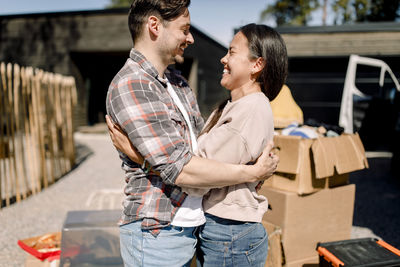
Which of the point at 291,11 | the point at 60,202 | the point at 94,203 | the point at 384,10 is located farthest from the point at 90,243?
the point at 291,11

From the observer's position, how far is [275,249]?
2580 millimetres

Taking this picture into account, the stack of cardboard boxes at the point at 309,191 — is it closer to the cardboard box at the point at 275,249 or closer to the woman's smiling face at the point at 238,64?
the cardboard box at the point at 275,249

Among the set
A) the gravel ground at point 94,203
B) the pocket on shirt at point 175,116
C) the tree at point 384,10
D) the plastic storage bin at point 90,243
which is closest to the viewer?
the pocket on shirt at point 175,116

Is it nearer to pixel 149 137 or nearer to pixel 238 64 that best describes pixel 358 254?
pixel 238 64

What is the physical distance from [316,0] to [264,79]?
2194 centimetres

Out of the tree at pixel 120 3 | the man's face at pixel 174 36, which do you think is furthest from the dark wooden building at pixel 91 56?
the tree at pixel 120 3

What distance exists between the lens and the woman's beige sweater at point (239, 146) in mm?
1325

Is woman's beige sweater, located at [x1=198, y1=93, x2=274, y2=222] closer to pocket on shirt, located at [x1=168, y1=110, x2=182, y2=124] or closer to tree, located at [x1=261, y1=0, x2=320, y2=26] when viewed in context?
pocket on shirt, located at [x1=168, y1=110, x2=182, y2=124]

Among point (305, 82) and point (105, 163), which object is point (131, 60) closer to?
point (105, 163)

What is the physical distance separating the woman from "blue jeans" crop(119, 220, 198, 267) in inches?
4.7

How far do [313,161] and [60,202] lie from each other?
3939mm

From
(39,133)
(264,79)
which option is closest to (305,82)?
(39,133)

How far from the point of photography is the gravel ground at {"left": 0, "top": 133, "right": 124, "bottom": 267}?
3766 mm

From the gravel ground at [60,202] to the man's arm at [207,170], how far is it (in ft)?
8.06
